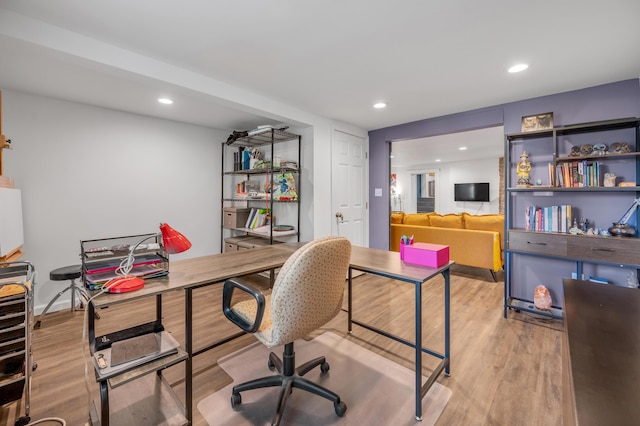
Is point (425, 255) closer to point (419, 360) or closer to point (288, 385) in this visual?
point (419, 360)

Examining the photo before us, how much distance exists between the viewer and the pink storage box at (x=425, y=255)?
5.78 feet

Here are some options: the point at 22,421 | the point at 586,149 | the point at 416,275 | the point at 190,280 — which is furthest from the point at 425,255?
the point at 22,421

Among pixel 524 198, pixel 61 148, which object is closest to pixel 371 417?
pixel 524 198

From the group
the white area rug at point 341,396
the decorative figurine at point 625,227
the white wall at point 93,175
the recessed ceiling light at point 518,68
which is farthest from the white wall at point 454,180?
the white area rug at point 341,396

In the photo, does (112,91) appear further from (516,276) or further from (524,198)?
(516,276)

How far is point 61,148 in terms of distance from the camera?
305 centimetres

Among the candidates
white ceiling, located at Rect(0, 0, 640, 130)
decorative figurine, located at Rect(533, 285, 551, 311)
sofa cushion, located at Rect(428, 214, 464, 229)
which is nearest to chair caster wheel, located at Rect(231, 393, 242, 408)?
white ceiling, located at Rect(0, 0, 640, 130)

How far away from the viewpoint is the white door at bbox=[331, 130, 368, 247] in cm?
395

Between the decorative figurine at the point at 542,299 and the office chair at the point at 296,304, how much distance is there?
7.96 feet

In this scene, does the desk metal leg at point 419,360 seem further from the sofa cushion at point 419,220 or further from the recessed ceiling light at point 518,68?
the sofa cushion at point 419,220

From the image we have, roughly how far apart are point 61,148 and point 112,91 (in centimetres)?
94

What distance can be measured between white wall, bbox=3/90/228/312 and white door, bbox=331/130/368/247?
196 centimetres

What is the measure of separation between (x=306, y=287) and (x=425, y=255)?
0.86 meters

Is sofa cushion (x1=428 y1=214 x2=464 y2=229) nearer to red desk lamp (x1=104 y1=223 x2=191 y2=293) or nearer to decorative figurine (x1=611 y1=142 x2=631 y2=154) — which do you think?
decorative figurine (x1=611 y1=142 x2=631 y2=154)
